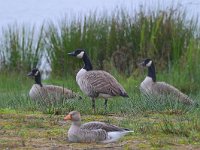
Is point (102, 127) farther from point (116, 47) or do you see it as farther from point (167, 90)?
point (116, 47)

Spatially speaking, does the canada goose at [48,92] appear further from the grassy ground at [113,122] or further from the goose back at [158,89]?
the goose back at [158,89]

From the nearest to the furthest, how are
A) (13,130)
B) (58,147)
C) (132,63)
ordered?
(58,147) → (13,130) → (132,63)

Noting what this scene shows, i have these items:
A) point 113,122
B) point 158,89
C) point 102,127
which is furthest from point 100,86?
point 102,127

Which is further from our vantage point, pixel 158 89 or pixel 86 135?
pixel 158 89

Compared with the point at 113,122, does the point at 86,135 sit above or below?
above

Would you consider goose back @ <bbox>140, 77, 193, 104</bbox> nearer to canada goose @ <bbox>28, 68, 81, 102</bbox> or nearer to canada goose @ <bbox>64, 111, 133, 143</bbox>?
canada goose @ <bbox>28, 68, 81, 102</bbox>

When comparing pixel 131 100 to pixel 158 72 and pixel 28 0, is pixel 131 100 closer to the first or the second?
pixel 158 72

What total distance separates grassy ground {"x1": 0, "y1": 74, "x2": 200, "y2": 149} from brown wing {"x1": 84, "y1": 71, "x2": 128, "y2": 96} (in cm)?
79

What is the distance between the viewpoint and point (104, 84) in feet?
39.9

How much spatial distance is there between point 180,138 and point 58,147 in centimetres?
130

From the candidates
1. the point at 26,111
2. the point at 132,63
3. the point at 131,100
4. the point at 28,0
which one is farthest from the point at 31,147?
the point at 28,0

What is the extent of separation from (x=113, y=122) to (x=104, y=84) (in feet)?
10.3

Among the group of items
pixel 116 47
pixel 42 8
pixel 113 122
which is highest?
pixel 113 122

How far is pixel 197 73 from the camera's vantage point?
57.2 ft
